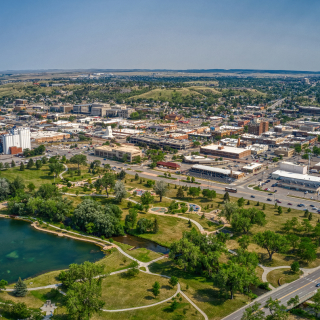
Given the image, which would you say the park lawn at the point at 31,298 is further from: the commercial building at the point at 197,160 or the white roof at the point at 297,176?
the commercial building at the point at 197,160

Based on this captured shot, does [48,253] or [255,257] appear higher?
[255,257]

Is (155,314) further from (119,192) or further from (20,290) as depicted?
(119,192)

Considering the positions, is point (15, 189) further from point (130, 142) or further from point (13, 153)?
point (130, 142)

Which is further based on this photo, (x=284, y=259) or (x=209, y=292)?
(x=284, y=259)

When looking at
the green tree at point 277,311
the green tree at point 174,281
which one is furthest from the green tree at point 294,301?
the green tree at point 174,281

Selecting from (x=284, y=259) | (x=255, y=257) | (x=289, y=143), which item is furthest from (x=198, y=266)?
(x=289, y=143)

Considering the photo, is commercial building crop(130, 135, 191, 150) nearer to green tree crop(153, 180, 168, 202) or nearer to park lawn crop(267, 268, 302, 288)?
green tree crop(153, 180, 168, 202)
